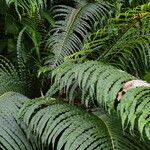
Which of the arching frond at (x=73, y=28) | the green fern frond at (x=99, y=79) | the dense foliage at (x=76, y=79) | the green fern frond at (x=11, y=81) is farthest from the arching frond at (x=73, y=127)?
the arching frond at (x=73, y=28)

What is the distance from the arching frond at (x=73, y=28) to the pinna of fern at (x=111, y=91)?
68 cm

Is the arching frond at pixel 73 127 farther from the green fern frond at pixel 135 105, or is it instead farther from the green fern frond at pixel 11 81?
the green fern frond at pixel 11 81

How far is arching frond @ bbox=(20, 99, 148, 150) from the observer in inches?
75.0

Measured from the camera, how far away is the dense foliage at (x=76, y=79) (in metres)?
1.92

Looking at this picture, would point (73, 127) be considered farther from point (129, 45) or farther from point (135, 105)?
point (129, 45)

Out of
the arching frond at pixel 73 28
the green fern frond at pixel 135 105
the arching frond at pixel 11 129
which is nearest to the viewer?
the green fern frond at pixel 135 105

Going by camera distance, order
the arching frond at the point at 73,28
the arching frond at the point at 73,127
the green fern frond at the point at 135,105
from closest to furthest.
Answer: the green fern frond at the point at 135,105 < the arching frond at the point at 73,127 < the arching frond at the point at 73,28

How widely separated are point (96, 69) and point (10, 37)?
4.58 ft

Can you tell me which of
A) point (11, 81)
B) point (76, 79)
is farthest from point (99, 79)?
point (11, 81)

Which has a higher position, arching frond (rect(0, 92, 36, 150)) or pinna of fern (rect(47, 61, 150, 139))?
pinna of fern (rect(47, 61, 150, 139))

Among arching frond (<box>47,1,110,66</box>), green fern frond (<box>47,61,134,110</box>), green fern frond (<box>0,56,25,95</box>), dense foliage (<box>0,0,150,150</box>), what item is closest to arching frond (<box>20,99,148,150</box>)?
dense foliage (<box>0,0,150,150</box>)

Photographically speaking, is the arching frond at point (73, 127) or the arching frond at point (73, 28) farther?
the arching frond at point (73, 28)

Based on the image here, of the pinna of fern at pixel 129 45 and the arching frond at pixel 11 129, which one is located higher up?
the pinna of fern at pixel 129 45

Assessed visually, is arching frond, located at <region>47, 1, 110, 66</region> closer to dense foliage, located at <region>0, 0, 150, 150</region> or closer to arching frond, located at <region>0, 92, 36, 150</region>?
dense foliage, located at <region>0, 0, 150, 150</region>
